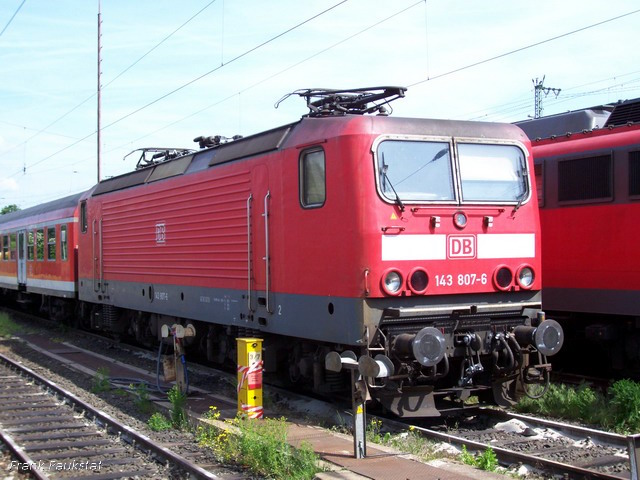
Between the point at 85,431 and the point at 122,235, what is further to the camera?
the point at 122,235

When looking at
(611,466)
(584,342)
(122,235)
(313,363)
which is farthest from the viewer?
(122,235)

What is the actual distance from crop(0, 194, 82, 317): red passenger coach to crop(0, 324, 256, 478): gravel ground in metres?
1.61

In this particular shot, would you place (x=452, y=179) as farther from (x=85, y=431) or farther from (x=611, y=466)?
(x=85, y=431)

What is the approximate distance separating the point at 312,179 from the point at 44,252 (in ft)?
49.2

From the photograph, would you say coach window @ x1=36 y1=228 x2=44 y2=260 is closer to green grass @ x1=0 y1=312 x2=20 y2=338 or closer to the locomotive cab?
green grass @ x1=0 y1=312 x2=20 y2=338

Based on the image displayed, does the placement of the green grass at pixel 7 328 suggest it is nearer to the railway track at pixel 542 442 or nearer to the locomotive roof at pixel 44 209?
the locomotive roof at pixel 44 209

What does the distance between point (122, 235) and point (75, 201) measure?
4.90m

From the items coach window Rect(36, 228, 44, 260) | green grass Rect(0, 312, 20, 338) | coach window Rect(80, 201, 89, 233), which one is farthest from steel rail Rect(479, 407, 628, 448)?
coach window Rect(36, 228, 44, 260)

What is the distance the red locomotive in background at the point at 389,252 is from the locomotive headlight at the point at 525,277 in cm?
2

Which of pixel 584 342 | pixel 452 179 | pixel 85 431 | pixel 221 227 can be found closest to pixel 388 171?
pixel 452 179

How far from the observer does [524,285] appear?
8.20 metres

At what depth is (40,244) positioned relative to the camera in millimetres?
21344

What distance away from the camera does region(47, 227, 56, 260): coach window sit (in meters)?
19.9

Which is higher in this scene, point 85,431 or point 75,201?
point 75,201
